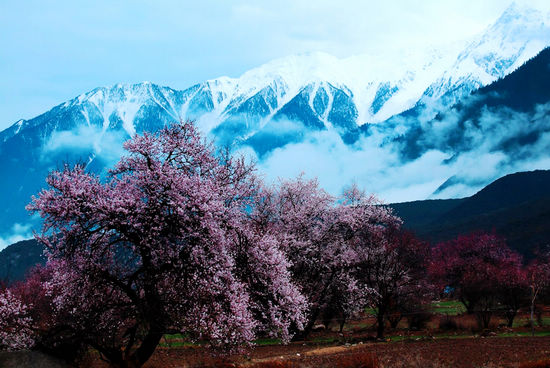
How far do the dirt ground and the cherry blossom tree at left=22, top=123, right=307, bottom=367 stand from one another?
514cm

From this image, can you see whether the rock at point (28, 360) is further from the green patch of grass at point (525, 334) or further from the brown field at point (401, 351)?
the green patch of grass at point (525, 334)

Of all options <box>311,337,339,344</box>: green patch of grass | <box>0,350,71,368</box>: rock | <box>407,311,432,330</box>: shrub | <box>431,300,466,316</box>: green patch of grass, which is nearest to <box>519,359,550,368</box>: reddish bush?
<box>311,337,339,344</box>: green patch of grass

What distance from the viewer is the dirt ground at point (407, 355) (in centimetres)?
2517

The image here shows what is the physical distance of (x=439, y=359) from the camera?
25938 mm

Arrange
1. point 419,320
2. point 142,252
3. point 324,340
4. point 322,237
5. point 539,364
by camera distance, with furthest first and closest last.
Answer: point 419,320, point 322,237, point 324,340, point 539,364, point 142,252

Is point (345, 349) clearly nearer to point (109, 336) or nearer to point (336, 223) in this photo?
point (336, 223)

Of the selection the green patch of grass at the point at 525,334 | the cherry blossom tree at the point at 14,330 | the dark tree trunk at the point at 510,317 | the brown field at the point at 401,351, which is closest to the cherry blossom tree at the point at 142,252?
the cherry blossom tree at the point at 14,330

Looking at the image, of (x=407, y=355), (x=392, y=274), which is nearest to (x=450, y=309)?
(x=392, y=274)

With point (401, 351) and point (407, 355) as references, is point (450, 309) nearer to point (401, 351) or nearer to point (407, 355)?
point (401, 351)

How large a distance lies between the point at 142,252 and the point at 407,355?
13.8 meters

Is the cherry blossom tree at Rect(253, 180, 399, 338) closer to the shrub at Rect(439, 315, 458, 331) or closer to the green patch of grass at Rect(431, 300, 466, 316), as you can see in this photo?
the shrub at Rect(439, 315, 458, 331)

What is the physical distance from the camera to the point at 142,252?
22359 millimetres

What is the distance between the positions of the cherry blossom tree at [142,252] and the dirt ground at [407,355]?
5.14m

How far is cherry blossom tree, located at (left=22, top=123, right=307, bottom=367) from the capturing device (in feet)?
71.0
